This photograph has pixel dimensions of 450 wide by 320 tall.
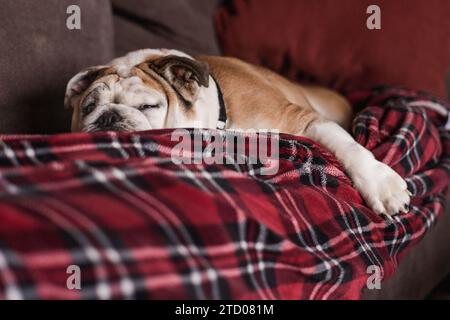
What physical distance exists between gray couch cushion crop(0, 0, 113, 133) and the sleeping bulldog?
88 mm

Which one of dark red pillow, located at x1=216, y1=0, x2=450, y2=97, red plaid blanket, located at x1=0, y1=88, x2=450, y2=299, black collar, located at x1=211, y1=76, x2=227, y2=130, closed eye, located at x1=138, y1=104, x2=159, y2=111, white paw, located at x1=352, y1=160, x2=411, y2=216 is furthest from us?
dark red pillow, located at x1=216, y1=0, x2=450, y2=97

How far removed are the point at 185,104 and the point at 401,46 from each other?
91 centimetres

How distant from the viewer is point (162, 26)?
76.2 inches

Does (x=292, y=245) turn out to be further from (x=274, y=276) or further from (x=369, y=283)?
(x=369, y=283)

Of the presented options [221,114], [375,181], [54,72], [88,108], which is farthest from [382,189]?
[54,72]

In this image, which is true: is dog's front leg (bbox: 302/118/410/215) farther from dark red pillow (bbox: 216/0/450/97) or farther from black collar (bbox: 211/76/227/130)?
dark red pillow (bbox: 216/0/450/97)

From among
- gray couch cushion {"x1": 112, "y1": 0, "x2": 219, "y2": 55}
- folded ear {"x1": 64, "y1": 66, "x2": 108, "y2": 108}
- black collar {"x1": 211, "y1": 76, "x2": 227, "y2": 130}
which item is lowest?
black collar {"x1": 211, "y1": 76, "x2": 227, "y2": 130}

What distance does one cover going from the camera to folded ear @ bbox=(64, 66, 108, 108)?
1.34m

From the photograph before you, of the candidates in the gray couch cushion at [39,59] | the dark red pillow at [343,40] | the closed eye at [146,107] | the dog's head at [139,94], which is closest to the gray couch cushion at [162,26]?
the dark red pillow at [343,40]

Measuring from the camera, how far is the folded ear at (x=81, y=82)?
1338 millimetres

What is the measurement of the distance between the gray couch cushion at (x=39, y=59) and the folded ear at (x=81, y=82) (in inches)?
3.4

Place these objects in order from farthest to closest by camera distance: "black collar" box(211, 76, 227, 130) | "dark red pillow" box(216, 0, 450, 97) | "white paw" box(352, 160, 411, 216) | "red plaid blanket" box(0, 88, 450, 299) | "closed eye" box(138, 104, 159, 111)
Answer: "dark red pillow" box(216, 0, 450, 97) → "black collar" box(211, 76, 227, 130) → "closed eye" box(138, 104, 159, 111) → "white paw" box(352, 160, 411, 216) → "red plaid blanket" box(0, 88, 450, 299)

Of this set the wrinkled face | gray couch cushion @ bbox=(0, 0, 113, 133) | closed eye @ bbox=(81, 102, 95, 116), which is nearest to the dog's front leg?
the wrinkled face

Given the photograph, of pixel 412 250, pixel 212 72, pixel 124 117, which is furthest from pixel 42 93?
pixel 412 250
